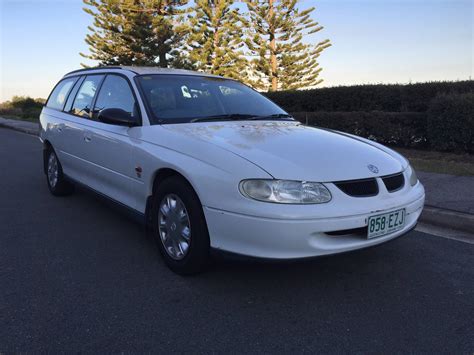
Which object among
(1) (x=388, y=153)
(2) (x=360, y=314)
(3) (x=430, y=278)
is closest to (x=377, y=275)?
(3) (x=430, y=278)

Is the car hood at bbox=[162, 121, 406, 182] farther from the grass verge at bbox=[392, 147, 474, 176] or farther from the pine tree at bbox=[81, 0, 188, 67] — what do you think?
the pine tree at bbox=[81, 0, 188, 67]

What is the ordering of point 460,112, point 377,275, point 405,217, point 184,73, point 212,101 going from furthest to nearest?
1. point 460,112
2. point 184,73
3. point 212,101
4. point 377,275
5. point 405,217

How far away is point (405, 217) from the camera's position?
3154 millimetres

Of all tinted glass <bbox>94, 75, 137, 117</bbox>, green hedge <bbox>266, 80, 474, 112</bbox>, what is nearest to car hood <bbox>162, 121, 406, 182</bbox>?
→ tinted glass <bbox>94, 75, 137, 117</bbox>

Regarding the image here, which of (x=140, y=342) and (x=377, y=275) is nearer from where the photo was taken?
(x=140, y=342)

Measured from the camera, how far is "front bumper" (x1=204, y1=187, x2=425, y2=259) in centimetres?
267

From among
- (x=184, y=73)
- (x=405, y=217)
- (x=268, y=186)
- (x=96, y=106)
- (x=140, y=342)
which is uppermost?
(x=184, y=73)

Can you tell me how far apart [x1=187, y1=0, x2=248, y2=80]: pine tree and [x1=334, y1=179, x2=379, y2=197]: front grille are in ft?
93.4

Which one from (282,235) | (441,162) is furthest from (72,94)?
(441,162)

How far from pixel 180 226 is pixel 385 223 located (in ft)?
4.75

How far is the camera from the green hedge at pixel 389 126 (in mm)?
9188

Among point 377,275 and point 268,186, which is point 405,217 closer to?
point 377,275

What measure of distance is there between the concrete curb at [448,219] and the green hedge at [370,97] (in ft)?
17.6

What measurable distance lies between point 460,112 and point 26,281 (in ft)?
25.2
